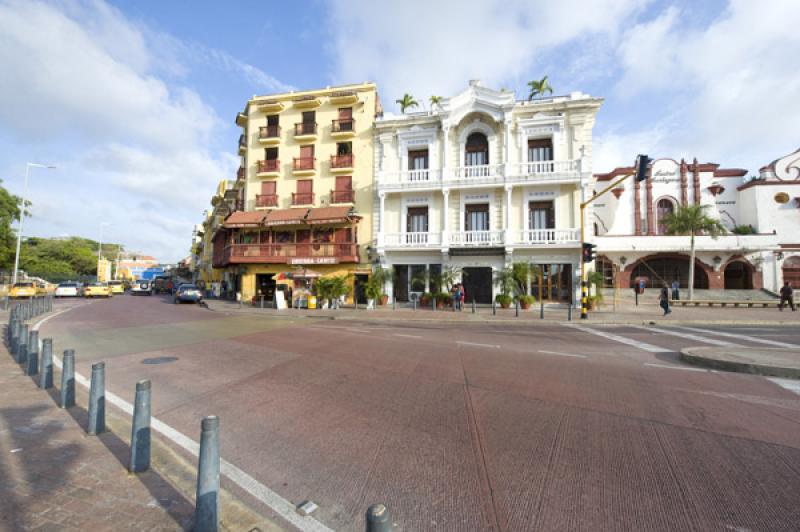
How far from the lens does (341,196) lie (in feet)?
85.0

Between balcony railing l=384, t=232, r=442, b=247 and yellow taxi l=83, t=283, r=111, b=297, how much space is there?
28.7 meters

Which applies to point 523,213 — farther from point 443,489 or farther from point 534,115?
point 443,489

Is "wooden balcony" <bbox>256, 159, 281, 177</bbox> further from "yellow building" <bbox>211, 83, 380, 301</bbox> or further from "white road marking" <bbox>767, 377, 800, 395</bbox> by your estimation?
"white road marking" <bbox>767, 377, 800, 395</bbox>

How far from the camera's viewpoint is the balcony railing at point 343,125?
2631 cm

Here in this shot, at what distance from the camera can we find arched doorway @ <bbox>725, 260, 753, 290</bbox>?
26417 mm

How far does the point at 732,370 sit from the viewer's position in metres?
7.15

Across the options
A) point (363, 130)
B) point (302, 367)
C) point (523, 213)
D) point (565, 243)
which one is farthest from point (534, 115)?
point (302, 367)

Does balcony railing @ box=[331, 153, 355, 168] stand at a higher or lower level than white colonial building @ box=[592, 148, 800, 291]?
higher

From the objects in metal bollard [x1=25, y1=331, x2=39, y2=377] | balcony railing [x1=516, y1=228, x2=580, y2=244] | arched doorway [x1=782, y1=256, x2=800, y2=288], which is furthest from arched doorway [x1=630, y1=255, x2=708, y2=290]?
metal bollard [x1=25, y1=331, x2=39, y2=377]

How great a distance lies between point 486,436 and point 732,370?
21.5ft

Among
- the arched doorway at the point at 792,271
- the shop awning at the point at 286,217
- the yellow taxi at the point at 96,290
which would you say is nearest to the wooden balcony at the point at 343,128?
the shop awning at the point at 286,217

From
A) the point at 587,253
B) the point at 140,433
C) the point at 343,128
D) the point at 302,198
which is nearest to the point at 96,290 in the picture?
the point at 302,198

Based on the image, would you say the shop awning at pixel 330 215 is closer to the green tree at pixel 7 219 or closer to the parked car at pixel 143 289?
the parked car at pixel 143 289

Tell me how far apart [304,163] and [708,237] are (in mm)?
31178
